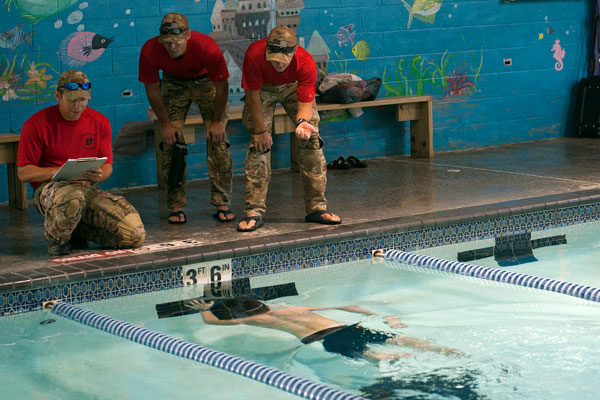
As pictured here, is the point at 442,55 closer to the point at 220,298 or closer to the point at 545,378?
the point at 220,298

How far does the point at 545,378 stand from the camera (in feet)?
14.0

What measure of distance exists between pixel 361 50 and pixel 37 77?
134 inches

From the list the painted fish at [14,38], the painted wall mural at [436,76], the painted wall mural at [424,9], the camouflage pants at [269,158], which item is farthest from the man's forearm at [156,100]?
the painted wall mural at [424,9]

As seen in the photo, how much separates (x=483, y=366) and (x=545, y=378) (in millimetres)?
293

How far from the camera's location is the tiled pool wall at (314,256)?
5254 mm

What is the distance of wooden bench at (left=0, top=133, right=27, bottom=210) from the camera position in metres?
7.44

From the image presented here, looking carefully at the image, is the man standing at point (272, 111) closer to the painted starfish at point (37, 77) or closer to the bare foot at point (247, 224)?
the bare foot at point (247, 224)

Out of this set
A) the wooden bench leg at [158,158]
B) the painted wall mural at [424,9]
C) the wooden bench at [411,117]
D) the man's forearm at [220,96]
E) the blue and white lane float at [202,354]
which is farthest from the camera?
the painted wall mural at [424,9]

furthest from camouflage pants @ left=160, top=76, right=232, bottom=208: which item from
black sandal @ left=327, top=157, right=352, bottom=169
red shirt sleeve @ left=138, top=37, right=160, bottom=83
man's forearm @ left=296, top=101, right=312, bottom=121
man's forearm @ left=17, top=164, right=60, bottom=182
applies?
black sandal @ left=327, top=157, right=352, bottom=169

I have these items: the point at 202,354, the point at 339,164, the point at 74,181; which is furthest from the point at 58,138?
the point at 339,164

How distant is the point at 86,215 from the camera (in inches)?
232

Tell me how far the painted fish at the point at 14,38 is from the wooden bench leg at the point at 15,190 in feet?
3.36

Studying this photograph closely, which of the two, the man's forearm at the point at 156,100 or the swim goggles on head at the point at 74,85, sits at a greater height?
the swim goggles on head at the point at 74,85

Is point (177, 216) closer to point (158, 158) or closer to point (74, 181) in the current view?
point (74, 181)
